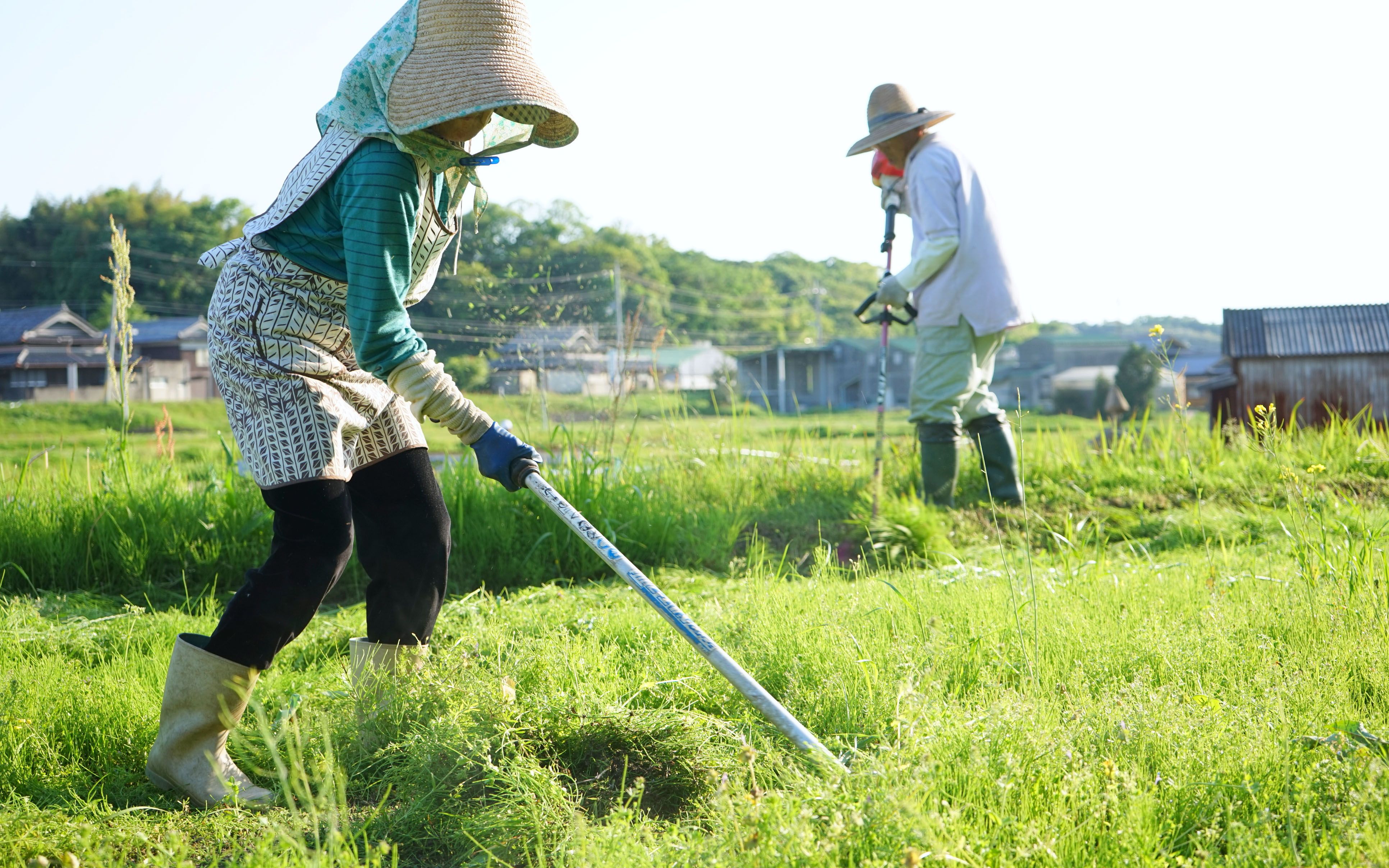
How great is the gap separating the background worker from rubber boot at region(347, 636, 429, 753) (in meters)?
3.18

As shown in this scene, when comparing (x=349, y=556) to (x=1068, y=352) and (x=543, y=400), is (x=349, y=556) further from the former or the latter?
(x=1068, y=352)

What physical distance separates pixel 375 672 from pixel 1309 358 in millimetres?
14701

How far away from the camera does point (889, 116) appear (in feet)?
16.0

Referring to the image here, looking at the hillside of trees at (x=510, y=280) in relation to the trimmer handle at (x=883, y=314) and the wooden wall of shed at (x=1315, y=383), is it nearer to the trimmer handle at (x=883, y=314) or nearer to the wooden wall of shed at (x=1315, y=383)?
the trimmer handle at (x=883, y=314)

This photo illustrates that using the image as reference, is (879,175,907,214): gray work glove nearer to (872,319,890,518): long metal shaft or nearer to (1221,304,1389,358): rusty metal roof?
(872,319,890,518): long metal shaft

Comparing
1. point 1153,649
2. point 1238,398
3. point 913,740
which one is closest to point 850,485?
point 1153,649

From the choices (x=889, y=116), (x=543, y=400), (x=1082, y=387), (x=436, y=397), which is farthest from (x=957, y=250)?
(x=1082, y=387)

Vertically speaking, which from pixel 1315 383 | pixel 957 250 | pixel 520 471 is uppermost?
pixel 957 250

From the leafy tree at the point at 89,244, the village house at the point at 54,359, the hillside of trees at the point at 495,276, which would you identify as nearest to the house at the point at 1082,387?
the hillside of trees at the point at 495,276

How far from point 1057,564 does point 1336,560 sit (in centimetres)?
124

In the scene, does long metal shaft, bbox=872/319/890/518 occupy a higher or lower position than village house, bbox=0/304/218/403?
lower

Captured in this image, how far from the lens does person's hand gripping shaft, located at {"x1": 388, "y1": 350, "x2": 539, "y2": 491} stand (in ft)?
→ 6.93

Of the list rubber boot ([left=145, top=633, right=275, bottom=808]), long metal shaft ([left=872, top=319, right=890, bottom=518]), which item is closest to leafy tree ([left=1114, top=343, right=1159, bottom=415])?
long metal shaft ([left=872, top=319, right=890, bottom=518])

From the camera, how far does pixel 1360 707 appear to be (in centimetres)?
202
